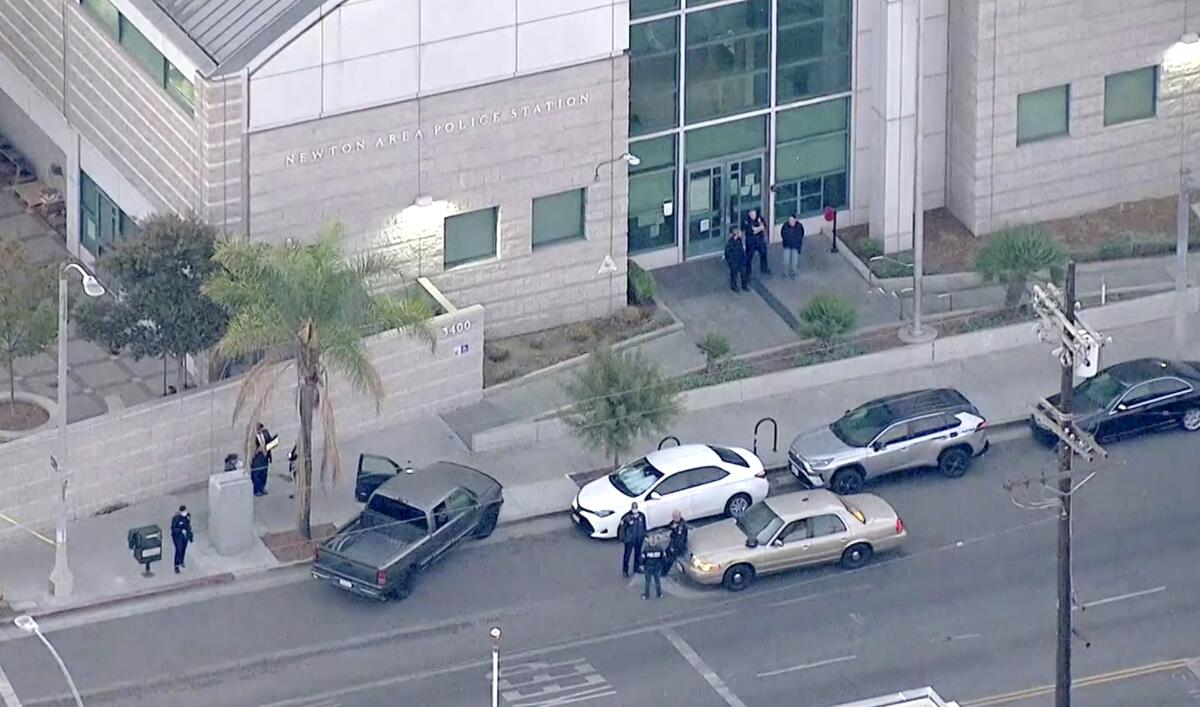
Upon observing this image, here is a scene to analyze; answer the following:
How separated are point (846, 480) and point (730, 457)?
245 centimetres

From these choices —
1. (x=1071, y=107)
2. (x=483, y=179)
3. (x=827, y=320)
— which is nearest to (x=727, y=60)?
(x=827, y=320)

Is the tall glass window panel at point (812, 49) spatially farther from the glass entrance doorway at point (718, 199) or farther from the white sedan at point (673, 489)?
the white sedan at point (673, 489)

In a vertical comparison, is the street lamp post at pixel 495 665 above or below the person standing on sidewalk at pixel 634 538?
below

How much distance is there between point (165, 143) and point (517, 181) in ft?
23.9

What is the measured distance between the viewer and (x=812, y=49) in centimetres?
7200

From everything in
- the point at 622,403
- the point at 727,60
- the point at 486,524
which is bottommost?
the point at 486,524

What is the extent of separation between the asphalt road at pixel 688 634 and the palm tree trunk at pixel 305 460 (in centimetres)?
175

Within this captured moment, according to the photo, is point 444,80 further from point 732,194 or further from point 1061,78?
point 1061,78

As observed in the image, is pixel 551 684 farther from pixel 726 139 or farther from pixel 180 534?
pixel 726 139

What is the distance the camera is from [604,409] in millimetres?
63594

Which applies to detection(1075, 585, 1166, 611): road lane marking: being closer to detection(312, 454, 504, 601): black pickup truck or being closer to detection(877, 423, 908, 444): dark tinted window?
detection(877, 423, 908, 444): dark tinted window

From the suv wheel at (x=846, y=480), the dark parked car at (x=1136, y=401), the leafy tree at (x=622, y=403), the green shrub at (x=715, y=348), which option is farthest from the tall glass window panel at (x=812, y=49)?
the suv wheel at (x=846, y=480)

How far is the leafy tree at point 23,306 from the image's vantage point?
62.6 metres

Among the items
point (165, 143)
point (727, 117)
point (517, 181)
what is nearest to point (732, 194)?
Answer: point (727, 117)
